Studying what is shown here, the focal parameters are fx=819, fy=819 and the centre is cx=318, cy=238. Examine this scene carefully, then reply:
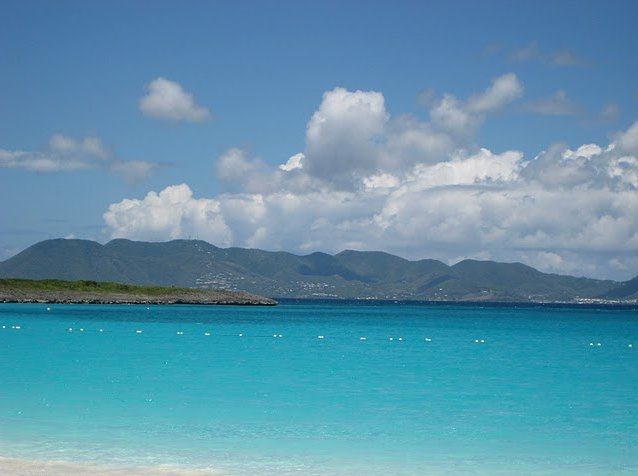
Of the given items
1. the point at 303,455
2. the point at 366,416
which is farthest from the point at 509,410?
the point at 303,455

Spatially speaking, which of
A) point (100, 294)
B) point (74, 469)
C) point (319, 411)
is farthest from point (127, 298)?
point (74, 469)

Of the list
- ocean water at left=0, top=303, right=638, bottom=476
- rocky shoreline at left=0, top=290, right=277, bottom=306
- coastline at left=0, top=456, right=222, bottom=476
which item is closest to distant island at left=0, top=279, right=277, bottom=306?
rocky shoreline at left=0, top=290, right=277, bottom=306

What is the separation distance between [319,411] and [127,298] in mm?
144086

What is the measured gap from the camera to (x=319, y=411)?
26734 millimetres

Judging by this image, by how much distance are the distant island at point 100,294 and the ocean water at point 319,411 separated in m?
105

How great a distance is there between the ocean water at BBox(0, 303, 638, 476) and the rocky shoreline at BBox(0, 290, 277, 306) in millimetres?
103196

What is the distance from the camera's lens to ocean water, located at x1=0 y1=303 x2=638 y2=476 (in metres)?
19.6

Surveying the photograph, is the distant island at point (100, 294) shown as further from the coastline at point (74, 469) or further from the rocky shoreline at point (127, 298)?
the coastline at point (74, 469)

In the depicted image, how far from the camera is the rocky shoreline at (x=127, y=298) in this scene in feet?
486

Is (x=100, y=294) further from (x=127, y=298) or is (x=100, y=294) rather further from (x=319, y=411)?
(x=319, y=411)

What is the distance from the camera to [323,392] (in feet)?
103

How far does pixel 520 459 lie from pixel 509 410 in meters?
7.81

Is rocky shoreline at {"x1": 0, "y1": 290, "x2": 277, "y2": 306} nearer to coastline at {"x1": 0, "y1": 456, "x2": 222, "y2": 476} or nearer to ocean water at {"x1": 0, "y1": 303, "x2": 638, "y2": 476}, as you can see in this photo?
ocean water at {"x1": 0, "y1": 303, "x2": 638, "y2": 476}

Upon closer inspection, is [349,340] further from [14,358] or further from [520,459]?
[520,459]
